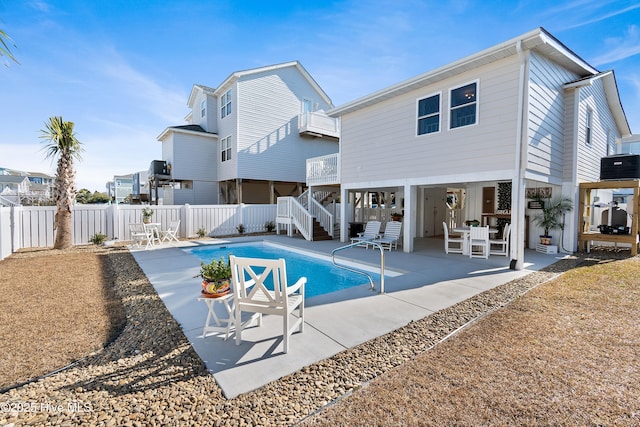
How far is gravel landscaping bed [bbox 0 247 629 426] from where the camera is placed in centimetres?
213

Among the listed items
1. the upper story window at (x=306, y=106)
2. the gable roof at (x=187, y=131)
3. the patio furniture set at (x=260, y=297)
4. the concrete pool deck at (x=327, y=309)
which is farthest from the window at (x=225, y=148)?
the patio furniture set at (x=260, y=297)

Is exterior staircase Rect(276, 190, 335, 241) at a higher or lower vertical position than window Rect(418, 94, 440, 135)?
lower

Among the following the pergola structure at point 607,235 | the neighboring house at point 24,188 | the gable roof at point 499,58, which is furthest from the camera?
the neighboring house at point 24,188

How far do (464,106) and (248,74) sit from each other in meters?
13.4

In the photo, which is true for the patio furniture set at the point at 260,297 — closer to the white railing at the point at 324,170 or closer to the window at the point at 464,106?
the window at the point at 464,106

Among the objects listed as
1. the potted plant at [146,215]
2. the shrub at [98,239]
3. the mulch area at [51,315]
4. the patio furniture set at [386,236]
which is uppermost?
the potted plant at [146,215]

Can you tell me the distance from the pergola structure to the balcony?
541 inches

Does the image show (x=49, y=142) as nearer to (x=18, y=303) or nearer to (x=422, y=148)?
(x=18, y=303)

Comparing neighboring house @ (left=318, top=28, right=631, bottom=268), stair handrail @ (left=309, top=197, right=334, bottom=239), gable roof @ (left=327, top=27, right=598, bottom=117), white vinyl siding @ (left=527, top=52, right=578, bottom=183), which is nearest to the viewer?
gable roof @ (left=327, top=27, right=598, bottom=117)

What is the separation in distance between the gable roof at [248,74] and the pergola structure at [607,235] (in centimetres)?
1624

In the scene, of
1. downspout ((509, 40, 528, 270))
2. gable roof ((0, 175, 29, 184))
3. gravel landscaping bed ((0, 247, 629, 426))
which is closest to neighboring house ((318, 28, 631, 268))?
downspout ((509, 40, 528, 270))

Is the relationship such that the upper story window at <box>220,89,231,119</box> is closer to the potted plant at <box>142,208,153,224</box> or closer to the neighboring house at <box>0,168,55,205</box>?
the potted plant at <box>142,208,153,224</box>

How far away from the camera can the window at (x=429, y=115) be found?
28.9ft

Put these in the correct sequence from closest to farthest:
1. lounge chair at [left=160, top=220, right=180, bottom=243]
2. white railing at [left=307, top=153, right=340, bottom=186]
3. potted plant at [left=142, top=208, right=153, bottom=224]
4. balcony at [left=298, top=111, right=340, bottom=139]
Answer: lounge chair at [left=160, top=220, right=180, bottom=243], potted plant at [left=142, top=208, right=153, bottom=224], white railing at [left=307, top=153, right=340, bottom=186], balcony at [left=298, top=111, right=340, bottom=139]
